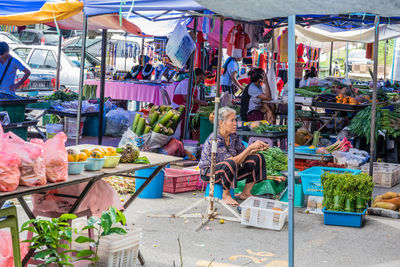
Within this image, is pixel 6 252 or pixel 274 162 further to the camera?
pixel 274 162

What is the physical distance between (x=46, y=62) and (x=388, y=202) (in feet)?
42.1

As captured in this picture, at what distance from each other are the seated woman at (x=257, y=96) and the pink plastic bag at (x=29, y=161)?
25.3ft

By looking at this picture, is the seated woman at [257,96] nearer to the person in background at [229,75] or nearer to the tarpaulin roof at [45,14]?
the person in background at [229,75]

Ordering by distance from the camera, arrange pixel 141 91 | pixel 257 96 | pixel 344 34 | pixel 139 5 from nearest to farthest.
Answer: pixel 139 5 → pixel 257 96 → pixel 141 91 → pixel 344 34

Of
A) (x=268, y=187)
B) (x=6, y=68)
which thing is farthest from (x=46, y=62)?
(x=268, y=187)

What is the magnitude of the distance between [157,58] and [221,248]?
15.7 meters

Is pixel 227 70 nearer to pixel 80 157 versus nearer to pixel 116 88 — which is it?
pixel 116 88

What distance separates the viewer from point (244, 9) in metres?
3.89

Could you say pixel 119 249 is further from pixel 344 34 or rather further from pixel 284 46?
pixel 344 34

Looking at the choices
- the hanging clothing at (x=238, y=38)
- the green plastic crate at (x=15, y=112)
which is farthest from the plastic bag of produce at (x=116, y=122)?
the hanging clothing at (x=238, y=38)

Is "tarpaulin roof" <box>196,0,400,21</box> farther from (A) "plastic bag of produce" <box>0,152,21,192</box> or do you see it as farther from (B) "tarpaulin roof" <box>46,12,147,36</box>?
(B) "tarpaulin roof" <box>46,12,147,36</box>

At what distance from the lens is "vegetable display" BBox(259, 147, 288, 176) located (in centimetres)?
791

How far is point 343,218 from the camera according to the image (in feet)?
21.8

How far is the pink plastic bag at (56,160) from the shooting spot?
3885 millimetres
